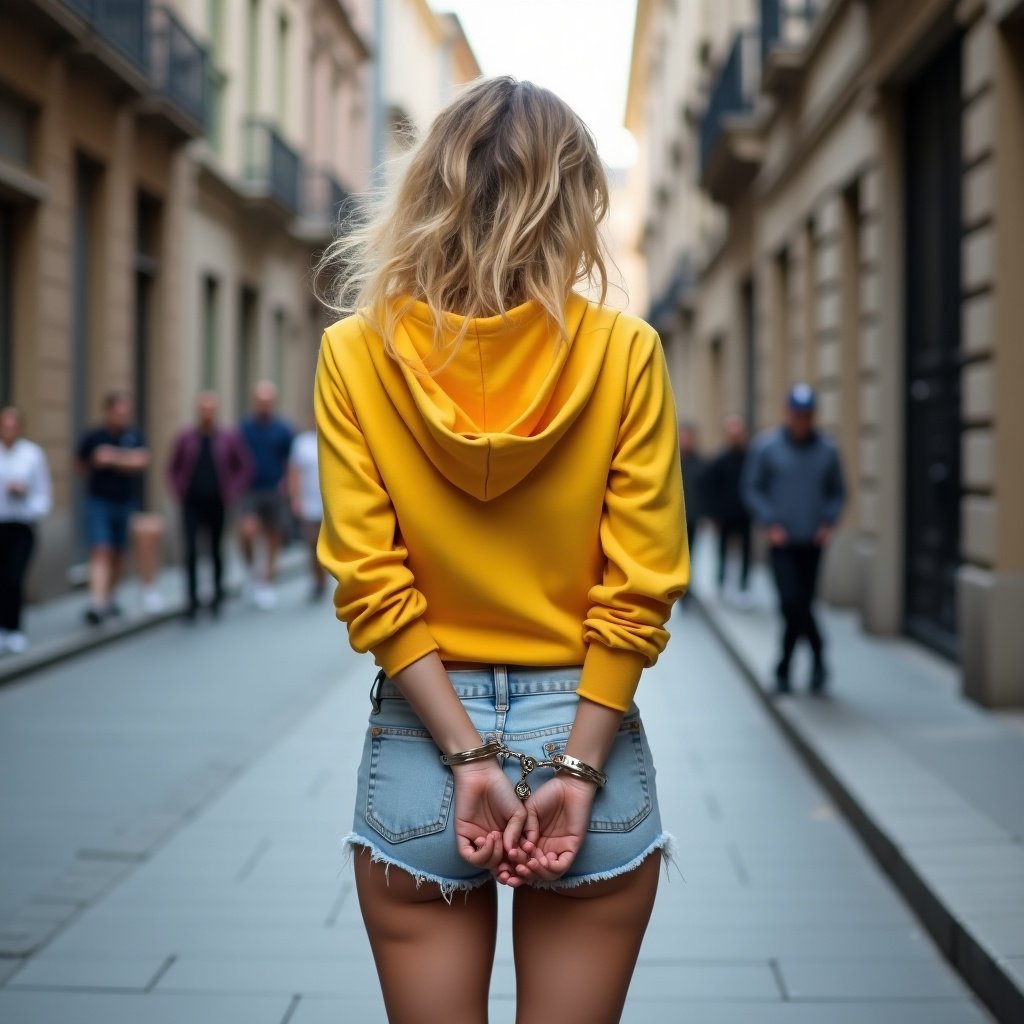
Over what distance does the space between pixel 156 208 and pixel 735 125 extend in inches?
284

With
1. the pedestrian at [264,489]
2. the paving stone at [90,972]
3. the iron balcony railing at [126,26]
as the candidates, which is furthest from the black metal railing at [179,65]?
the paving stone at [90,972]

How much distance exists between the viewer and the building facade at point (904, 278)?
27.9 ft

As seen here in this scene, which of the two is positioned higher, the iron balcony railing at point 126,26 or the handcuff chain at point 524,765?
the iron balcony railing at point 126,26

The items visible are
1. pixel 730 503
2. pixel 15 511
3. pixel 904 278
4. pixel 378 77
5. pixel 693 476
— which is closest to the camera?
pixel 15 511

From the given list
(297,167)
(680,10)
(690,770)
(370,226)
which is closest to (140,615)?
(690,770)

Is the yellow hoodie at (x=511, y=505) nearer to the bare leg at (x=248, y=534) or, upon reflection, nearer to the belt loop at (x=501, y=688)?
the belt loop at (x=501, y=688)

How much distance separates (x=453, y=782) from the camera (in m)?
2.08

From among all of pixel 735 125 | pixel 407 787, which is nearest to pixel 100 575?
pixel 735 125

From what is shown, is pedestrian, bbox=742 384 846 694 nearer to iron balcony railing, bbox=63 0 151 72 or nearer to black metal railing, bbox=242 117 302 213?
iron balcony railing, bbox=63 0 151 72

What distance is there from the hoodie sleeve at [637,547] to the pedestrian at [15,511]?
901cm

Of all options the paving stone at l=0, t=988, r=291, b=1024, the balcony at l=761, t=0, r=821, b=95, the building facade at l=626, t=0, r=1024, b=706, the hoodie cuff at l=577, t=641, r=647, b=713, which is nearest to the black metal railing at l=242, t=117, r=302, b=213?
the building facade at l=626, t=0, r=1024, b=706

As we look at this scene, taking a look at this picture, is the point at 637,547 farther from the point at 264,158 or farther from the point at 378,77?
the point at 378,77

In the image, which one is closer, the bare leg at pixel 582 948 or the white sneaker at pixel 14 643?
the bare leg at pixel 582 948

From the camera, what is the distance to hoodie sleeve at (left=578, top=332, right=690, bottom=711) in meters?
2.08
